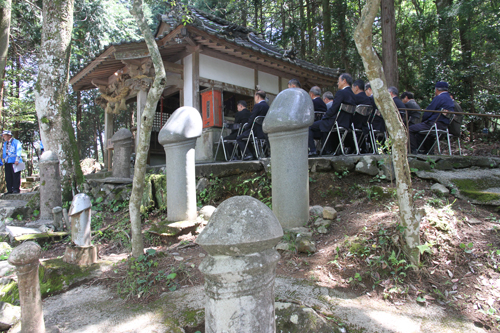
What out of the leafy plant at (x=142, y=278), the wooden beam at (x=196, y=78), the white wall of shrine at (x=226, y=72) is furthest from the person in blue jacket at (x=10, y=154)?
the leafy plant at (x=142, y=278)

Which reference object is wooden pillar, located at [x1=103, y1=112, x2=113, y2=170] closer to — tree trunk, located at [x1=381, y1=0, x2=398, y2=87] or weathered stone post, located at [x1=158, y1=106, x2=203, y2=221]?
weathered stone post, located at [x1=158, y1=106, x2=203, y2=221]

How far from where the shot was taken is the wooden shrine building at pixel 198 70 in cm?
789

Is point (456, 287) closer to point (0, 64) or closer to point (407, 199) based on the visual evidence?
point (407, 199)

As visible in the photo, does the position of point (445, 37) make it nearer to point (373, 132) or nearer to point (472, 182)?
point (373, 132)

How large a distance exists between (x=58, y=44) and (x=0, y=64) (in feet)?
12.8

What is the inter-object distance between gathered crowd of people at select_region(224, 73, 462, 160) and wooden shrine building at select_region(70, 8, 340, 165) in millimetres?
2142

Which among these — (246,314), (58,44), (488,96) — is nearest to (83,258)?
(246,314)

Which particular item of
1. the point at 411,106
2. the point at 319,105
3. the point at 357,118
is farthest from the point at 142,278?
the point at 411,106

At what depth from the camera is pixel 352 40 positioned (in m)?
13.3

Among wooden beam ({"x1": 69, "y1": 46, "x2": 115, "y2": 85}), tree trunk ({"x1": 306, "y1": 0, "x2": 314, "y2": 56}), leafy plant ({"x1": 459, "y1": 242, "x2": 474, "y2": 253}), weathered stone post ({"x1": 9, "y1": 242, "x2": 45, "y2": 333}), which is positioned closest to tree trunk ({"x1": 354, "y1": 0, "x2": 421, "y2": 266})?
leafy plant ({"x1": 459, "y1": 242, "x2": 474, "y2": 253})

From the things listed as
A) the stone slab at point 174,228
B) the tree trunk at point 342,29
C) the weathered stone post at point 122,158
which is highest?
the tree trunk at point 342,29

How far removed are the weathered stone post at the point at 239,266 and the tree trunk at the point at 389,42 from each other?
819 cm

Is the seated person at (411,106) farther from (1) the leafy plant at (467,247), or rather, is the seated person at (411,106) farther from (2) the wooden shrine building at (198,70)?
(1) the leafy plant at (467,247)

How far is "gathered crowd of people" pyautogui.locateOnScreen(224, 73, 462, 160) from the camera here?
560cm
